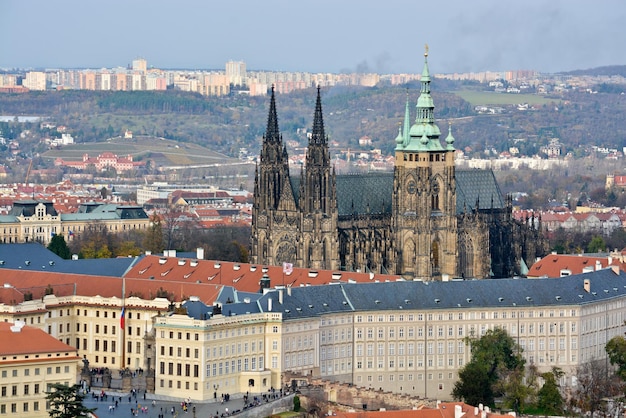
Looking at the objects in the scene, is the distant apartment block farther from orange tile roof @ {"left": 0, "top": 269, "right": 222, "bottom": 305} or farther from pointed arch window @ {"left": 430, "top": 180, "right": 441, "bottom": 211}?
orange tile roof @ {"left": 0, "top": 269, "right": 222, "bottom": 305}

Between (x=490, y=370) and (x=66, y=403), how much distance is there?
29.8 meters

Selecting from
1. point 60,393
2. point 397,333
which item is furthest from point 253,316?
point 60,393

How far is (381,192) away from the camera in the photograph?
144m

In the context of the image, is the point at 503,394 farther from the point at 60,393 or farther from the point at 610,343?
the point at 60,393

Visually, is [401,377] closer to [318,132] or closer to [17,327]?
[17,327]

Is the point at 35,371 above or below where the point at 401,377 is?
above

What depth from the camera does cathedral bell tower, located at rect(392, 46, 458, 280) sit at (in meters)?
141

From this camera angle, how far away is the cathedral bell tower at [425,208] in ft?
462

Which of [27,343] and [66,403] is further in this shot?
[27,343]

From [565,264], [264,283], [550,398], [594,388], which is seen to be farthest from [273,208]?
[594,388]

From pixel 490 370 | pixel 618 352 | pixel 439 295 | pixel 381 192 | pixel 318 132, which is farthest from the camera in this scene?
pixel 381 192

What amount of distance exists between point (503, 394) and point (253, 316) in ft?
41.6

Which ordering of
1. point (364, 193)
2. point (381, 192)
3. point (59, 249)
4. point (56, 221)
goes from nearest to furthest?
point (364, 193)
point (381, 192)
point (59, 249)
point (56, 221)

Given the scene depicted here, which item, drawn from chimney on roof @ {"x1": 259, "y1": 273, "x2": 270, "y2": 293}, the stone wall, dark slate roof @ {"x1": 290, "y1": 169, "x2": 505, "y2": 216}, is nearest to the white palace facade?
chimney on roof @ {"x1": 259, "y1": 273, "x2": 270, "y2": 293}
